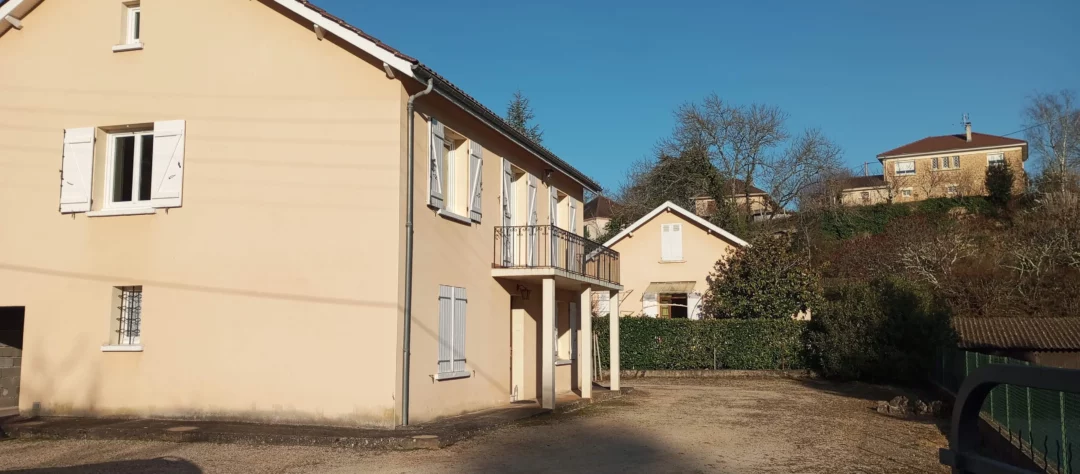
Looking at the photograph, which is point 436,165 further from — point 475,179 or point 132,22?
point 132,22

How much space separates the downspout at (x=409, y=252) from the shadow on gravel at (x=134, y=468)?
125 inches

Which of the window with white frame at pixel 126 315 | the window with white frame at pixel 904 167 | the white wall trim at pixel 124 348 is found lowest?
the white wall trim at pixel 124 348

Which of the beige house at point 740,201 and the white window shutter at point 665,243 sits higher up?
the beige house at point 740,201

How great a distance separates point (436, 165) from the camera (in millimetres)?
13734

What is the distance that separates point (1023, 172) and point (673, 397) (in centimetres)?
3566

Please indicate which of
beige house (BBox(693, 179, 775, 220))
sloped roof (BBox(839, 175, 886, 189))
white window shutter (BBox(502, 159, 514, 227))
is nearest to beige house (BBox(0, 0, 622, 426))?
white window shutter (BBox(502, 159, 514, 227))

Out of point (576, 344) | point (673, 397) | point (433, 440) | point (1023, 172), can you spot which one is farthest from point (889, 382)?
point (1023, 172)

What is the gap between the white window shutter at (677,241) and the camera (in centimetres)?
3256

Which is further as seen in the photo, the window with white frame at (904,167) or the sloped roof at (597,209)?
the sloped roof at (597,209)

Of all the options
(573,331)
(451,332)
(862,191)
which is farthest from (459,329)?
(862,191)

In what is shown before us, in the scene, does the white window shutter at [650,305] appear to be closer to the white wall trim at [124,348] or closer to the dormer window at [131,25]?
the white wall trim at [124,348]

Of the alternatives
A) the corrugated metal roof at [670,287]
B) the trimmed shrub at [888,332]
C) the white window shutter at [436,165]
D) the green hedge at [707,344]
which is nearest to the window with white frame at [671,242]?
the corrugated metal roof at [670,287]

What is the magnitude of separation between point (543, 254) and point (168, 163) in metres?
7.30

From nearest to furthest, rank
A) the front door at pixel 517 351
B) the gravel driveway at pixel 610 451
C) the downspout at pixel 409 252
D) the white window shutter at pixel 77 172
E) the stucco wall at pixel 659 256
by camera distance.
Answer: the gravel driveway at pixel 610 451
the downspout at pixel 409 252
the white window shutter at pixel 77 172
the front door at pixel 517 351
the stucco wall at pixel 659 256
